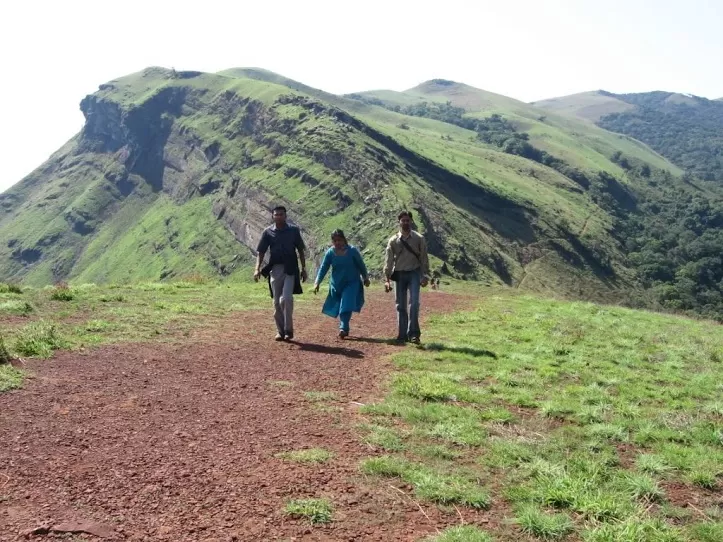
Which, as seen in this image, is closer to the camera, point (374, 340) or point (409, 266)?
point (409, 266)

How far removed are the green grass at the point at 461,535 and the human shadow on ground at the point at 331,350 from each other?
6.42m

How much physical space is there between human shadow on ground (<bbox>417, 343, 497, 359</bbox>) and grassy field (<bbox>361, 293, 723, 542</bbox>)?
23mm

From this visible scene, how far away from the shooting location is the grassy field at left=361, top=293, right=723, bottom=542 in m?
5.31

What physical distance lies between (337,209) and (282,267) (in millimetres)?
91843

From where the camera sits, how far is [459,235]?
96375 mm

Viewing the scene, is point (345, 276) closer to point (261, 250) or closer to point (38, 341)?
point (261, 250)

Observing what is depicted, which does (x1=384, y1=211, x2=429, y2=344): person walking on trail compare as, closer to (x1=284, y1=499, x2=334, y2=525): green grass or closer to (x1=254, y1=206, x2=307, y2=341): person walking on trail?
(x1=254, y1=206, x2=307, y2=341): person walking on trail

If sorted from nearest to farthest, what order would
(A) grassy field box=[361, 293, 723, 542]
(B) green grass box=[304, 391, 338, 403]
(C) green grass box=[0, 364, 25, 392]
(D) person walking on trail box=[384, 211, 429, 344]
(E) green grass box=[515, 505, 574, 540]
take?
(E) green grass box=[515, 505, 574, 540], (A) grassy field box=[361, 293, 723, 542], (C) green grass box=[0, 364, 25, 392], (B) green grass box=[304, 391, 338, 403], (D) person walking on trail box=[384, 211, 429, 344]

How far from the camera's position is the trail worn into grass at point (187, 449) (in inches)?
190

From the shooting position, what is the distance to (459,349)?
12.4 m

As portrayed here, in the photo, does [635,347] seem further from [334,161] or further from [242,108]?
[242,108]

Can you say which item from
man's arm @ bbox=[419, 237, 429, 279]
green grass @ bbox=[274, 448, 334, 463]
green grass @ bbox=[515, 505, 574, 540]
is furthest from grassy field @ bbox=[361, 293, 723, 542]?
man's arm @ bbox=[419, 237, 429, 279]

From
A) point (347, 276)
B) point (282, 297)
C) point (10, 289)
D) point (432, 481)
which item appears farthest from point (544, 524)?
point (10, 289)

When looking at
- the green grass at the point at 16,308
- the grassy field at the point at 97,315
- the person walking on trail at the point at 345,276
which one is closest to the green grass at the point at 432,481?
the grassy field at the point at 97,315
